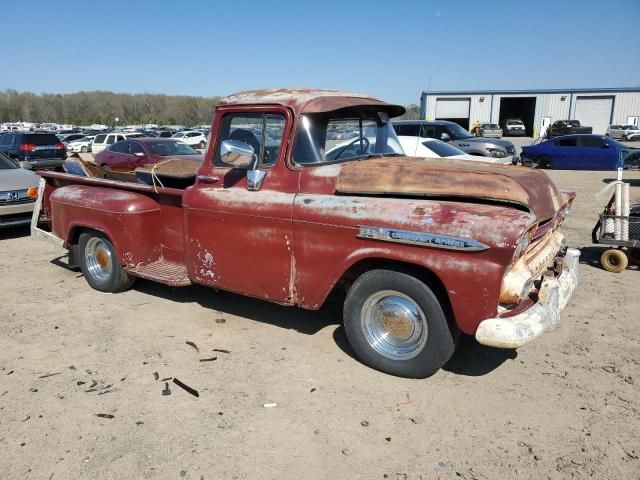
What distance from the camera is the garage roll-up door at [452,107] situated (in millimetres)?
50781

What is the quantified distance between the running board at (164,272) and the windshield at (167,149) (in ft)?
31.7

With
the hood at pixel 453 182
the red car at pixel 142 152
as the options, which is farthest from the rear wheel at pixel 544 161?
the hood at pixel 453 182

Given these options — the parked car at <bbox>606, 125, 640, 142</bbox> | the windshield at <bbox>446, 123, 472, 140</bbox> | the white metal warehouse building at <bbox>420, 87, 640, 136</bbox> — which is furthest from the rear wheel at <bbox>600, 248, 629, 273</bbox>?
the white metal warehouse building at <bbox>420, 87, 640, 136</bbox>

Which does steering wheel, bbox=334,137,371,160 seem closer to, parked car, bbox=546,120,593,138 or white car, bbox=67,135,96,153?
white car, bbox=67,135,96,153

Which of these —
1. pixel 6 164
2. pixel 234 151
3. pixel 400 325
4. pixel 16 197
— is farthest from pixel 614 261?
pixel 6 164

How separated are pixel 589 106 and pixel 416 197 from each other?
53.2 metres

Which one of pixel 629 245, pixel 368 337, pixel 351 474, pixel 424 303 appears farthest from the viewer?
pixel 629 245

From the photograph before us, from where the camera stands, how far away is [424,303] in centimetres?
341

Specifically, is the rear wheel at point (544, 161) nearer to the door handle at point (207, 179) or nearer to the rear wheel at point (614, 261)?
the rear wheel at point (614, 261)

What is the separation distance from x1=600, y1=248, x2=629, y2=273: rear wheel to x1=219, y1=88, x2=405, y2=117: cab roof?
3824mm

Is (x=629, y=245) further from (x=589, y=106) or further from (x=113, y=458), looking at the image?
(x=589, y=106)

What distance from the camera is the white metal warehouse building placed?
1857 inches

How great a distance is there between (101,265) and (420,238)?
3.94 metres

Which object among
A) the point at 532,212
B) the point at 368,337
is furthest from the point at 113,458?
the point at 532,212
